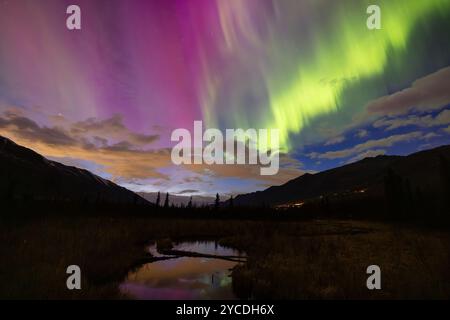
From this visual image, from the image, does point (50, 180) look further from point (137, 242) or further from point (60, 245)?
point (60, 245)

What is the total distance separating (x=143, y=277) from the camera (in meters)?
15.6

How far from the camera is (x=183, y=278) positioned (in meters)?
16.1

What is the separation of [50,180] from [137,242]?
108 metres

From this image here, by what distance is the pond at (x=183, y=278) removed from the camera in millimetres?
13125

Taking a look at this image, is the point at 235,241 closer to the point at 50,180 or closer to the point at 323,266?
the point at 323,266

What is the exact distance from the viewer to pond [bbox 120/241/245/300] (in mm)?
13125

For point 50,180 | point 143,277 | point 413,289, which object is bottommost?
point 143,277

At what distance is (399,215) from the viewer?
7675 centimetres

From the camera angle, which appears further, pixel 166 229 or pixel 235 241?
pixel 166 229
